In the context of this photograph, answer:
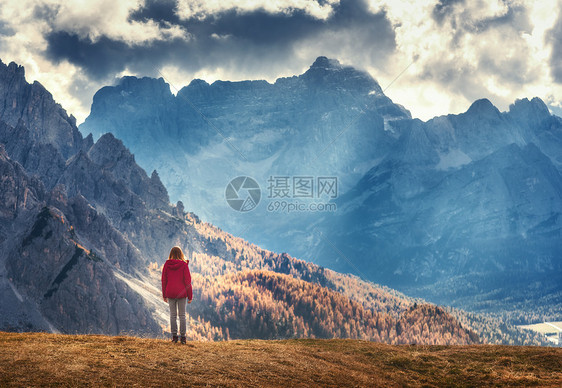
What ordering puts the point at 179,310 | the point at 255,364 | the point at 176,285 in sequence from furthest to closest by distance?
the point at 179,310 < the point at 176,285 < the point at 255,364

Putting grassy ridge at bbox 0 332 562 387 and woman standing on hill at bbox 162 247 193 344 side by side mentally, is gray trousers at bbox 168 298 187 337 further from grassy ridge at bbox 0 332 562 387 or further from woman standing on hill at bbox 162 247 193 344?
grassy ridge at bbox 0 332 562 387

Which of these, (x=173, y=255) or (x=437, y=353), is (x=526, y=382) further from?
(x=173, y=255)

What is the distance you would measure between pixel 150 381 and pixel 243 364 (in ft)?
23.3

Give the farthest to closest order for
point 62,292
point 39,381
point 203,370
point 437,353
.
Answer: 1. point 62,292
2. point 437,353
3. point 203,370
4. point 39,381

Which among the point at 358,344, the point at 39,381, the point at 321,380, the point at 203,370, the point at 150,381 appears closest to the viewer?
the point at 39,381

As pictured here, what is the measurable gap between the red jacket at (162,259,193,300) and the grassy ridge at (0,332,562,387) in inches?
144

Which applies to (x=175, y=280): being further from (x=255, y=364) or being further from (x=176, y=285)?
(x=255, y=364)

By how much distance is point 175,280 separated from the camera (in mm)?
34906

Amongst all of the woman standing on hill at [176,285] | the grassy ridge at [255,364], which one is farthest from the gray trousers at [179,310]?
the grassy ridge at [255,364]

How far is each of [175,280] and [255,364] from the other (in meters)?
8.87

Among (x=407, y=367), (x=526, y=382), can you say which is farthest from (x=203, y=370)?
(x=526, y=382)

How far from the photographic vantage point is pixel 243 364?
30.0 m

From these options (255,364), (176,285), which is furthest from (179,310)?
(255,364)

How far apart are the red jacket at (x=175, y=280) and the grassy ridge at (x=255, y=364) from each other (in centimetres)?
365
